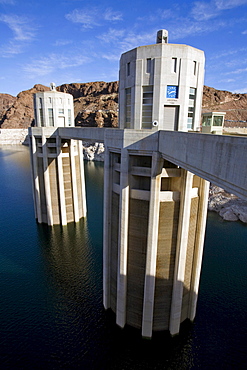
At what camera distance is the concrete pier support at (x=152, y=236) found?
14.7 metres

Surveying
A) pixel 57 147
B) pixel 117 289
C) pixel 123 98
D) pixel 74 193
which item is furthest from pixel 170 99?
pixel 74 193

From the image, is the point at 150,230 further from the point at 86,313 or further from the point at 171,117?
the point at 86,313

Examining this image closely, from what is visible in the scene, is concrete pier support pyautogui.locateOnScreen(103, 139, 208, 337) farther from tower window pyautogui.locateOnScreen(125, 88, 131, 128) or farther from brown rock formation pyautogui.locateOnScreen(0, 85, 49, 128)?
brown rock formation pyautogui.locateOnScreen(0, 85, 49, 128)

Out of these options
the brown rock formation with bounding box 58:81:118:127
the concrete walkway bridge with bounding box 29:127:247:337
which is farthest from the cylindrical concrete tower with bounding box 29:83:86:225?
the brown rock formation with bounding box 58:81:118:127

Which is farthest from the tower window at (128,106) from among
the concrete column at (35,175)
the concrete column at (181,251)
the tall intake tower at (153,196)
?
the concrete column at (35,175)

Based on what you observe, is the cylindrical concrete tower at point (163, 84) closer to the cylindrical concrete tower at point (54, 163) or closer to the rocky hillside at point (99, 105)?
the cylindrical concrete tower at point (54, 163)

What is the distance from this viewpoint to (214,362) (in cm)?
1555

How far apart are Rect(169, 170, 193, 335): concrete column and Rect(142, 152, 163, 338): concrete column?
1.57 m

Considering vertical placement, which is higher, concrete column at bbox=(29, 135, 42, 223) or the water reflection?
concrete column at bbox=(29, 135, 42, 223)

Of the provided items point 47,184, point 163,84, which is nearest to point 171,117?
point 163,84

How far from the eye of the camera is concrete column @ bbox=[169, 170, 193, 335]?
14516 mm

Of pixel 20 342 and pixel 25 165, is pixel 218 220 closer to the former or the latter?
pixel 20 342

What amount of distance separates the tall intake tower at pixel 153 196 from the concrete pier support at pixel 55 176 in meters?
18.2

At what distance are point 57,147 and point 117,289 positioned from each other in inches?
855
